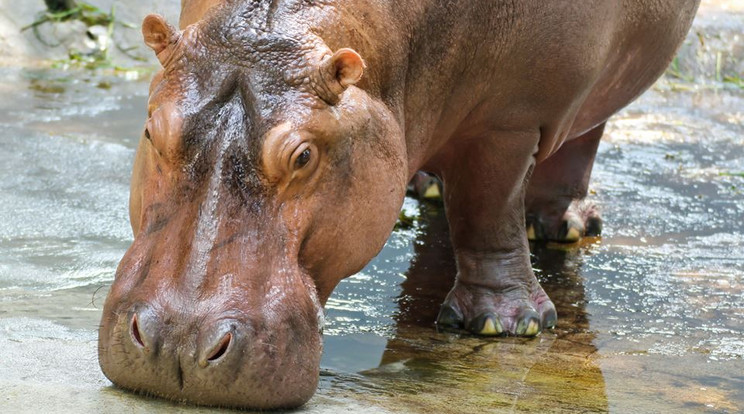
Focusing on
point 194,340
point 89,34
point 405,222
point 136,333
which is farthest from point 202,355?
point 89,34

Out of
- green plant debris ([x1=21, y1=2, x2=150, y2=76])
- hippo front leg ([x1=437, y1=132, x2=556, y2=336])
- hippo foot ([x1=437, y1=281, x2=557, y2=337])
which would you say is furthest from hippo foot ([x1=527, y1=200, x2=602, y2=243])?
green plant debris ([x1=21, y1=2, x2=150, y2=76])

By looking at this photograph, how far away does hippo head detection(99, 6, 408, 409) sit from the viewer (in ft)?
10.1

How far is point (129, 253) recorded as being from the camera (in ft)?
10.7

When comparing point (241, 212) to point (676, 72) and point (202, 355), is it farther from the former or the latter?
point (676, 72)

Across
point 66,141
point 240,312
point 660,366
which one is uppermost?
point 240,312

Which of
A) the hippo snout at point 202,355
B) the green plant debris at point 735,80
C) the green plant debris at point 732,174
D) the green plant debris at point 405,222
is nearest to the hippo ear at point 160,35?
the hippo snout at point 202,355

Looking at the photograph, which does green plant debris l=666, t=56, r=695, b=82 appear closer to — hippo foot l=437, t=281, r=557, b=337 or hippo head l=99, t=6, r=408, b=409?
hippo foot l=437, t=281, r=557, b=337

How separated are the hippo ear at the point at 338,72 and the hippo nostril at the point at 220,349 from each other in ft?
2.50

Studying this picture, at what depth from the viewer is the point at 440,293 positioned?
16.7 feet

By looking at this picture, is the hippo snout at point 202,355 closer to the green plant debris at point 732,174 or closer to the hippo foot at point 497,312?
the hippo foot at point 497,312

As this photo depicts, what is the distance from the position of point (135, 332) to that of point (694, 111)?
648 centimetres

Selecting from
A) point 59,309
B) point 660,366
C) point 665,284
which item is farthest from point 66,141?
point 660,366

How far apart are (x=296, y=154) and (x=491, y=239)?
5.76ft

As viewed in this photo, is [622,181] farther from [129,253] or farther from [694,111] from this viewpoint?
[129,253]
